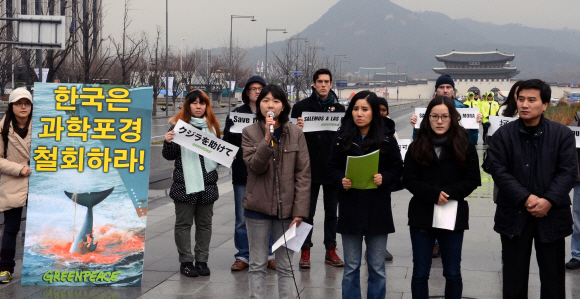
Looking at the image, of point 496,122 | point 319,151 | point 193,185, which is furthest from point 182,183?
point 496,122

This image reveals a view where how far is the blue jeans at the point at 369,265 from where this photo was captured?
433 centimetres

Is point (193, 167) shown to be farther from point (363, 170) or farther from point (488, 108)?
point (488, 108)

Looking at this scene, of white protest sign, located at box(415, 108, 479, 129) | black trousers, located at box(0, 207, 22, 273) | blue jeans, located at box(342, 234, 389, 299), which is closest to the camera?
blue jeans, located at box(342, 234, 389, 299)

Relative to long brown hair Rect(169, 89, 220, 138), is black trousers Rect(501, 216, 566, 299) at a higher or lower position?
lower

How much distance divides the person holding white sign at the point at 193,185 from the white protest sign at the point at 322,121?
867 mm

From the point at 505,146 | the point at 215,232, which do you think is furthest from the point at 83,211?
the point at 505,146

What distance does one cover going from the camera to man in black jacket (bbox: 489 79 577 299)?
401cm

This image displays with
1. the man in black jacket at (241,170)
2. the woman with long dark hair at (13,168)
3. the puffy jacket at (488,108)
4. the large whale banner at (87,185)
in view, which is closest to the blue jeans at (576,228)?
the man in black jacket at (241,170)

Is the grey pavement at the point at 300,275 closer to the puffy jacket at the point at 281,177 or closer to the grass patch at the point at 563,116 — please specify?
the puffy jacket at the point at 281,177

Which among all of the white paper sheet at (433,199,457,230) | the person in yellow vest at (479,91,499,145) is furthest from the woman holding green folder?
the person in yellow vest at (479,91,499,145)

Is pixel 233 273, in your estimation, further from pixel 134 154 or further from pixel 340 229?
pixel 340 229

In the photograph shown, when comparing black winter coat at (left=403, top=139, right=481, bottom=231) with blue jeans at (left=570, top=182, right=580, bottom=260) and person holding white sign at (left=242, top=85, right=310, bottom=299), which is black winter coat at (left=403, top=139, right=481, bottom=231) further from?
blue jeans at (left=570, top=182, right=580, bottom=260)

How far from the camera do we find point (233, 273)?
5.81m

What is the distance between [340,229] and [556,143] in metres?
1.56
